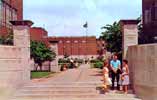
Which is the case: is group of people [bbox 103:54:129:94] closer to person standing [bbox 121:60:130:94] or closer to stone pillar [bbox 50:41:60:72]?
person standing [bbox 121:60:130:94]

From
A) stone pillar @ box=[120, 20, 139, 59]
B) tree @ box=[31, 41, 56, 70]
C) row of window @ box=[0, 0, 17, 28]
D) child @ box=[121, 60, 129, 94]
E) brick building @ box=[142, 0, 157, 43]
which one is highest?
row of window @ box=[0, 0, 17, 28]

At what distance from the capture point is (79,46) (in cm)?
9912

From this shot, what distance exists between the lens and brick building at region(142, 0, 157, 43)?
3101 centimetres

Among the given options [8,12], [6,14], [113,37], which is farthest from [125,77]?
[8,12]

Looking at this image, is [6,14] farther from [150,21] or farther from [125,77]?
[125,77]

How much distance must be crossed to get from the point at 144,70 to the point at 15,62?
5.83m

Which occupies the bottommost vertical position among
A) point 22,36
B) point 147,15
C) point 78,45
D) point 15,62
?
point 15,62

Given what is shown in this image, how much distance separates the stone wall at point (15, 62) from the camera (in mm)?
18312

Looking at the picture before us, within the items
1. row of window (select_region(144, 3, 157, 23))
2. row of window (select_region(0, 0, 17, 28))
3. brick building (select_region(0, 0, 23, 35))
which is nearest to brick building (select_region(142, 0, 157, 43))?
row of window (select_region(144, 3, 157, 23))

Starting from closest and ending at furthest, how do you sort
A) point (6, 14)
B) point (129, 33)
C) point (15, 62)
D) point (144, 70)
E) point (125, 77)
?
point (144, 70)
point (125, 77)
point (15, 62)
point (129, 33)
point (6, 14)

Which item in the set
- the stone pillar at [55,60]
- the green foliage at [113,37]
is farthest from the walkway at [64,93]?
the stone pillar at [55,60]

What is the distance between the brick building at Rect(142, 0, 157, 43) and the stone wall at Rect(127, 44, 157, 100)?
1138 cm

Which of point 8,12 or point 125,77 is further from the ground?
point 8,12

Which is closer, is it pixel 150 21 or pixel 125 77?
pixel 125 77
